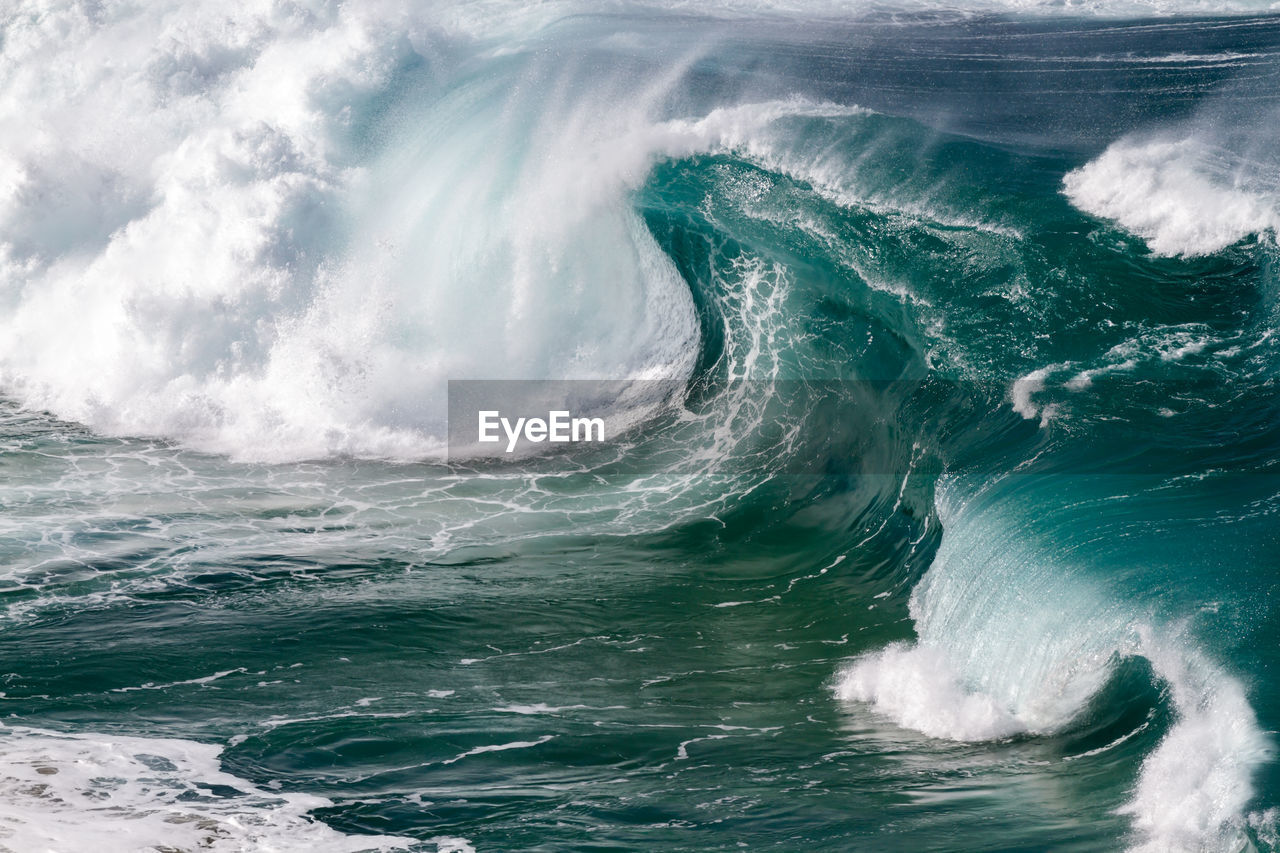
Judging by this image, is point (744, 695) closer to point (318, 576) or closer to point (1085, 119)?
point (318, 576)

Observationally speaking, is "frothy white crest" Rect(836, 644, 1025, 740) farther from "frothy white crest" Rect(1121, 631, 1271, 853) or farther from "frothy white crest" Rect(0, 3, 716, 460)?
"frothy white crest" Rect(0, 3, 716, 460)

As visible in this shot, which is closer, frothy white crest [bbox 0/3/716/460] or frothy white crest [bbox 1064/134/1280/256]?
frothy white crest [bbox 1064/134/1280/256]

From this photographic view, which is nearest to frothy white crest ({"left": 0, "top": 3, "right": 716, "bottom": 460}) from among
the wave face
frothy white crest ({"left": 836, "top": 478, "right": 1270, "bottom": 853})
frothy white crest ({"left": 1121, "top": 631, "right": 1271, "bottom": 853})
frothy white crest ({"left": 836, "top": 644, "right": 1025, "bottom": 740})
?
the wave face

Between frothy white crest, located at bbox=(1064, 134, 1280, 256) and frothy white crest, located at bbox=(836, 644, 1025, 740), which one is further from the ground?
frothy white crest, located at bbox=(1064, 134, 1280, 256)

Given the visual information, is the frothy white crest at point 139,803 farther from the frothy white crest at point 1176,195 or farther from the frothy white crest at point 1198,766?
the frothy white crest at point 1176,195

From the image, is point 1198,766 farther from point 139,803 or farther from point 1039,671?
point 139,803

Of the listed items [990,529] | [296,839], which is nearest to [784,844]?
[296,839]

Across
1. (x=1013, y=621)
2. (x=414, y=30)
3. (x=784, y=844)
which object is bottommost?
(x=784, y=844)
